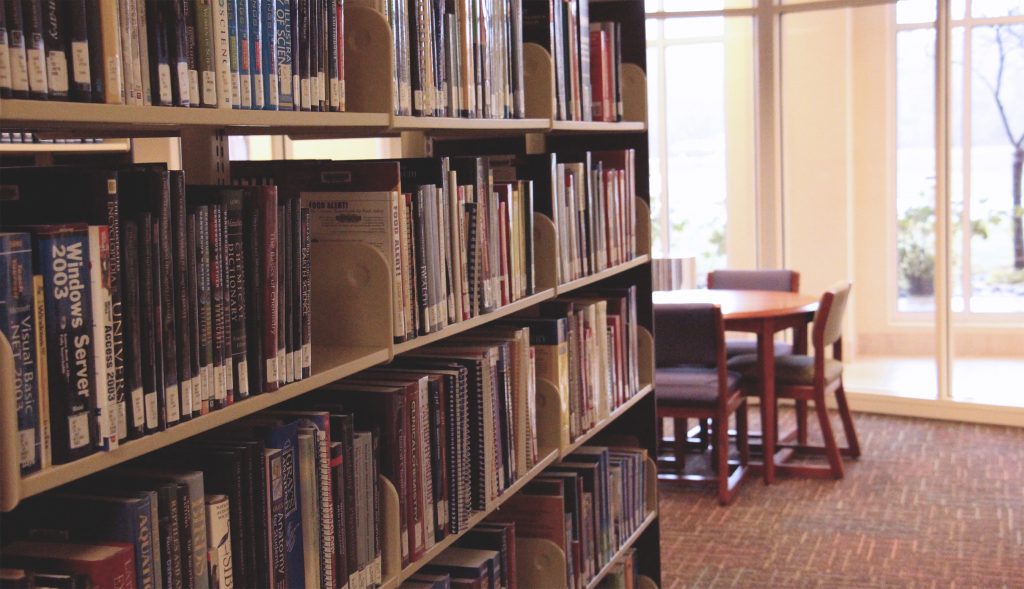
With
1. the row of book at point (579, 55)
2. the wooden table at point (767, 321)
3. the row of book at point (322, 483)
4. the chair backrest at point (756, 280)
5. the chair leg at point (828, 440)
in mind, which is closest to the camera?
the row of book at point (322, 483)

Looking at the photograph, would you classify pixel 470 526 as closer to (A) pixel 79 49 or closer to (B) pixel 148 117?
(B) pixel 148 117

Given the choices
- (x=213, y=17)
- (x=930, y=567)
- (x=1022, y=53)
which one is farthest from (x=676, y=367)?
(x=213, y=17)

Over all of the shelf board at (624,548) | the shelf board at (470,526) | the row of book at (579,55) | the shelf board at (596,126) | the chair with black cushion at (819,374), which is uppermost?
the row of book at (579,55)

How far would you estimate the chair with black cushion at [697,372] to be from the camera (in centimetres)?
471

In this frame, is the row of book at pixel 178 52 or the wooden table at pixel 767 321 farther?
the wooden table at pixel 767 321

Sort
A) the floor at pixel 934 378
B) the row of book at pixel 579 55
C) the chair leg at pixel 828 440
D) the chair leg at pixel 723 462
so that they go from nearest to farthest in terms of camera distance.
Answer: the row of book at pixel 579 55
the chair leg at pixel 723 462
the chair leg at pixel 828 440
the floor at pixel 934 378

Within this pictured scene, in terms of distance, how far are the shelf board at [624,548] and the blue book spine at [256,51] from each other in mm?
1741

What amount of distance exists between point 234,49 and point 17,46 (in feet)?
1.20

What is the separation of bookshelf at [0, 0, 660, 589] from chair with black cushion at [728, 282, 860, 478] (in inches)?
74.0

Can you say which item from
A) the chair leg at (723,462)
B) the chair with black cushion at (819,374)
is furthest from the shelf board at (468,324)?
the chair with black cushion at (819,374)

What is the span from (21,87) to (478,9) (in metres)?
1.21

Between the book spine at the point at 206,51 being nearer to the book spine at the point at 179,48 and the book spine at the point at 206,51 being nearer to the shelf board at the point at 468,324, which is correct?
the book spine at the point at 179,48

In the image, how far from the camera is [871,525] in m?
4.52

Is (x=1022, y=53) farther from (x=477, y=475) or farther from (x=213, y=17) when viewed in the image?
(x=213, y=17)
